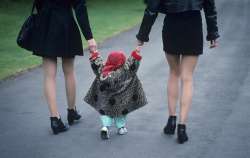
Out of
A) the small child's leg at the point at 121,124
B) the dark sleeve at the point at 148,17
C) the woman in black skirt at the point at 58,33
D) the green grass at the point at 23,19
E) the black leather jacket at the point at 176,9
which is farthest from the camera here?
the green grass at the point at 23,19

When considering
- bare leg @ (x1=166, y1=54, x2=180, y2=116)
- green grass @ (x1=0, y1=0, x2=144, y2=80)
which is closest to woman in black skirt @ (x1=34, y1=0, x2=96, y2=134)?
bare leg @ (x1=166, y1=54, x2=180, y2=116)

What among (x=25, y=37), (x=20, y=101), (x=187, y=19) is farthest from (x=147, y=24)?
(x=20, y=101)

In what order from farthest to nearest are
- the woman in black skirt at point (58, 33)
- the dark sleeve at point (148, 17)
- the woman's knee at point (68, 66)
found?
1. the woman's knee at point (68, 66)
2. the woman in black skirt at point (58, 33)
3. the dark sleeve at point (148, 17)

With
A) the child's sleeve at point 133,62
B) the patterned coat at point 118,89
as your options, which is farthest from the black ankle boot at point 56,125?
the child's sleeve at point 133,62

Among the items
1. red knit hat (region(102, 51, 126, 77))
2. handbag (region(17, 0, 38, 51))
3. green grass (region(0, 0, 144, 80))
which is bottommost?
green grass (region(0, 0, 144, 80))

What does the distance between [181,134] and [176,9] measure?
4.25 ft

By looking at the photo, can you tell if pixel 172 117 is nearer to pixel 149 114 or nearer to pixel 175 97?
pixel 175 97

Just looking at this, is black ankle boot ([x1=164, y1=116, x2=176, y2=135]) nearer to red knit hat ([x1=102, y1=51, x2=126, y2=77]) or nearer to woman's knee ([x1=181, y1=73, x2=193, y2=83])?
woman's knee ([x1=181, y1=73, x2=193, y2=83])

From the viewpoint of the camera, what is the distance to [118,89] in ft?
20.7

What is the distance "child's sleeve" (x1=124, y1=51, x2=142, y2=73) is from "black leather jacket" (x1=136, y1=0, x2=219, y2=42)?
19cm

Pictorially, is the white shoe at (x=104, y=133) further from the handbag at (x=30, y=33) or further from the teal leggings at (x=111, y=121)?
the handbag at (x=30, y=33)

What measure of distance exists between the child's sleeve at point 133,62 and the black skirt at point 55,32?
629mm

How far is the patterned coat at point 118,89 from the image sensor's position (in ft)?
20.5

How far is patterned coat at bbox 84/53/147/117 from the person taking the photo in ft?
20.5
